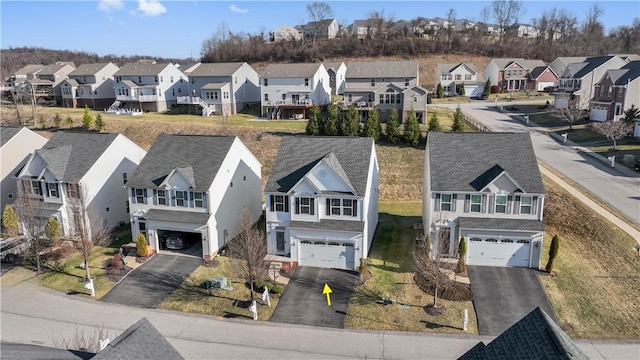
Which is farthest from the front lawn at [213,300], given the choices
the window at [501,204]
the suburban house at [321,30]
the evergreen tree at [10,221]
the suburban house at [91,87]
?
the suburban house at [321,30]

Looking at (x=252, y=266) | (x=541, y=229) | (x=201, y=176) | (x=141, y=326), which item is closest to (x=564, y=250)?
(x=541, y=229)

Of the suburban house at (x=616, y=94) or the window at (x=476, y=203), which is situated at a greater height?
the suburban house at (x=616, y=94)

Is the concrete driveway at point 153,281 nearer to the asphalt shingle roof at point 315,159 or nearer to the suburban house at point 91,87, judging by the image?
the asphalt shingle roof at point 315,159

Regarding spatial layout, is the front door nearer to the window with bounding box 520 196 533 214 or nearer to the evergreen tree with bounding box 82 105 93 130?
the window with bounding box 520 196 533 214

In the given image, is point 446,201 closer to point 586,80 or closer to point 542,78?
point 586,80

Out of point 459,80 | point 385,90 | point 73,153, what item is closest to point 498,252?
point 73,153

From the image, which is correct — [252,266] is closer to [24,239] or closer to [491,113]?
[24,239]
